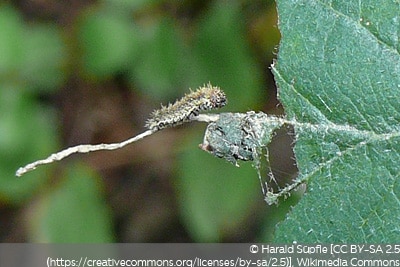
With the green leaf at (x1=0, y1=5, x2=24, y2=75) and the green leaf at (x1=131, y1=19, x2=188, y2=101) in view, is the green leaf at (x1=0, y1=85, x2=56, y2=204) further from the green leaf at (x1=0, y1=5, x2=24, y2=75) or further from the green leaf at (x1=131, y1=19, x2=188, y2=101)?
the green leaf at (x1=131, y1=19, x2=188, y2=101)

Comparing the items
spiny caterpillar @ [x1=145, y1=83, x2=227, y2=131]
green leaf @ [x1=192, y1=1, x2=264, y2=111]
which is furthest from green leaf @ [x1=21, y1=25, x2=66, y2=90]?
spiny caterpillar @ [x1=145, y1=83, x2=227, y2=131]

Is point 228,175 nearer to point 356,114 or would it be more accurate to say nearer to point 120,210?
point 120,210

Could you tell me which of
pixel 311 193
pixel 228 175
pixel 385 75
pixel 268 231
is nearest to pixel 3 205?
pixel 228 175

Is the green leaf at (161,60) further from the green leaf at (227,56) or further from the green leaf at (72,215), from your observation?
the green leaf at (72,215)

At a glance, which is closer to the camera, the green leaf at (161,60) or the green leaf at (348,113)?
the green leaf at (348,113)

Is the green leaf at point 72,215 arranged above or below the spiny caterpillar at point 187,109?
above

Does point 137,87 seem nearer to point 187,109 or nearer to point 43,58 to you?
point 43,58

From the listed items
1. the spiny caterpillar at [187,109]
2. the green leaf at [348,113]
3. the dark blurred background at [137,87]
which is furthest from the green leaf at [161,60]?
the green leaf at [348,113]
